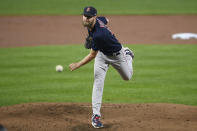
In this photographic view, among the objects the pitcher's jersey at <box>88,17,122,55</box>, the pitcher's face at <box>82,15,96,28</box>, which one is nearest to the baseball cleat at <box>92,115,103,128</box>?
the pitcher's jersey at <box>88,17,122,55</box>

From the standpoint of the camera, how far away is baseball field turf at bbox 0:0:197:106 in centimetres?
988

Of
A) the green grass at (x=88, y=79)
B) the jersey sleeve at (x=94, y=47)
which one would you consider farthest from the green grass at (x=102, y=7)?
the jersey sleeve at (x=94, y=47)

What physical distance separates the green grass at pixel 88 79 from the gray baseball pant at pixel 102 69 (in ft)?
7.30

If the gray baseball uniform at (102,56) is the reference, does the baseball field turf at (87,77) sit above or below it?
below

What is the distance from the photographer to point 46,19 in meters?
22.8

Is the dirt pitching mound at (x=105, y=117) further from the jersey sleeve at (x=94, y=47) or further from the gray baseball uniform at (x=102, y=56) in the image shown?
the jersey sleeve at (x=94, y=47)

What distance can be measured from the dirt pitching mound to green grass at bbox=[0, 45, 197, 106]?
39.1 inches

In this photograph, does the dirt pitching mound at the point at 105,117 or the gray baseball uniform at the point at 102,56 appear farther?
the dirt pitching mound at the point at 105,117

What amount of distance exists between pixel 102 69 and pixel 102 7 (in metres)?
20.5

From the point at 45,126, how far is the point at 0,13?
18667 millimetres

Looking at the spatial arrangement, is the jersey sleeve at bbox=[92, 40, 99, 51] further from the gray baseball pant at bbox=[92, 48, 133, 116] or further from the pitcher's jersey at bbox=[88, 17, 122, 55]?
the gray baseball pant at bbox=[92, 48, 133, 116]

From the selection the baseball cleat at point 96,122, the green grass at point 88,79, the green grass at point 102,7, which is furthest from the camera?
the green grass at point 102,7

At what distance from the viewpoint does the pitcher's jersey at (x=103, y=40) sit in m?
6.85

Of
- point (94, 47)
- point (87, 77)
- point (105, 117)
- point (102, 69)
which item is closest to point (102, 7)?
point (87, 77)
